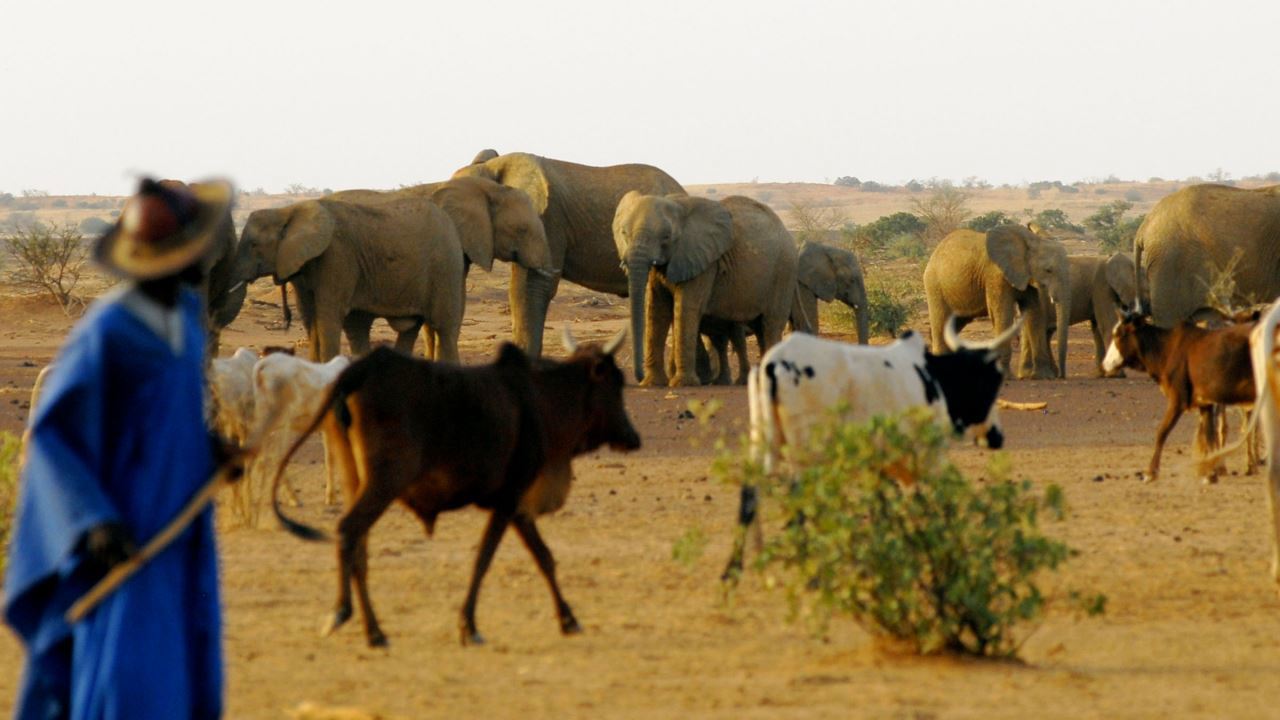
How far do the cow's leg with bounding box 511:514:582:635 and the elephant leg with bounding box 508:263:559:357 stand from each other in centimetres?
1512

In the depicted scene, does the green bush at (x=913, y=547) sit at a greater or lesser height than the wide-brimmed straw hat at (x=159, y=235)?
lesser

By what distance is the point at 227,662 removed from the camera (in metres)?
8.47

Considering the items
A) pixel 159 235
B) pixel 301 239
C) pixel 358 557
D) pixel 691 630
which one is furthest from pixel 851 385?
pixel 301 239

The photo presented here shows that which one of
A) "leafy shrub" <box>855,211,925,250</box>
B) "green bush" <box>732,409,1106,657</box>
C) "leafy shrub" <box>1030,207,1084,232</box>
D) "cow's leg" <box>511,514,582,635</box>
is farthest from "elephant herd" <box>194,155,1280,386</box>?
"leafy shrub" <box>1030,207,1084,232</box>

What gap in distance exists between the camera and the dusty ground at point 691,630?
7609 millimetres

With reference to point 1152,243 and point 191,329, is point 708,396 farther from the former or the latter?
point 191,329

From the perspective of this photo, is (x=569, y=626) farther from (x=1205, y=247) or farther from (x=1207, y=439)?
(x=1205, y=247)

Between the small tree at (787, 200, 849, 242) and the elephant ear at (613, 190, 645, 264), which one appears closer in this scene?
the elephant ear at (613, 190, 645, 264)

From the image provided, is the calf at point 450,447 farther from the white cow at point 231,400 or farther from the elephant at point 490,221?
the elephant at point 490,221

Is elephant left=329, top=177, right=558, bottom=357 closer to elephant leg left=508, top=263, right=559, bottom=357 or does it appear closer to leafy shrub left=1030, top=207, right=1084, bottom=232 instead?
elephant leg left=508, top=263, right=559, bottom=357

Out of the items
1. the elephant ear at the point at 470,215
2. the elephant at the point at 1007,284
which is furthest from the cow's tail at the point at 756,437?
the elephant at the point at 1007,284

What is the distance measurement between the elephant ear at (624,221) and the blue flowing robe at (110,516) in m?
18.3

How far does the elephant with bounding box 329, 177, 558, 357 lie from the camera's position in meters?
22.8

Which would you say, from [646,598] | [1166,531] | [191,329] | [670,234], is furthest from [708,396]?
[191,329]
